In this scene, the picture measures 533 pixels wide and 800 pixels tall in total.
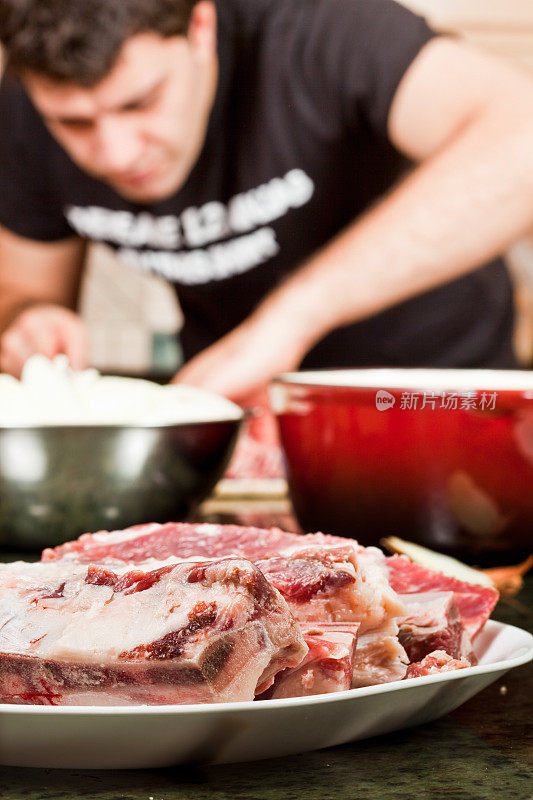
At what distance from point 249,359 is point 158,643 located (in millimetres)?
946

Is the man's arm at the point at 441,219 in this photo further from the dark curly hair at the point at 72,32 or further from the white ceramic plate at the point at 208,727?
the white ceramic plate at the point at 208,727

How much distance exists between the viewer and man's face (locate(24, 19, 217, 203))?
5.10 feet

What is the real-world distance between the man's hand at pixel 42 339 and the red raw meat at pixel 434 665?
1246mm

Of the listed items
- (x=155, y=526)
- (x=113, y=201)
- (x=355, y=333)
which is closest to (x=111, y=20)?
(x=113, y=201)

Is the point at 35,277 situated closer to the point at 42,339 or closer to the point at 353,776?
the point at 42,339

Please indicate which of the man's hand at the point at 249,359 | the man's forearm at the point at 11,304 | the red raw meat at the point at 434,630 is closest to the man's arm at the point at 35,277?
the man's forearm at the point at 11,304

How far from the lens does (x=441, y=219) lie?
4.75 ft

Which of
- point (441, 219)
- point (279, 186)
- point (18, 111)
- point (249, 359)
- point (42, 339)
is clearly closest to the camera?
point (249, 359)

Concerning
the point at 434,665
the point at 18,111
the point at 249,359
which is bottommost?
the point at 249,359

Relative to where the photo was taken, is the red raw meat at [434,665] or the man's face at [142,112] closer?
the red raw meat at [434,665]

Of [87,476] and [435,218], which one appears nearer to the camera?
[87,476]

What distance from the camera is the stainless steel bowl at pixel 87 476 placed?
680mm

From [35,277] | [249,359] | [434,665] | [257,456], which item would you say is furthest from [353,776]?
[35,277]

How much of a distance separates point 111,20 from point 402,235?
603 millimetres
